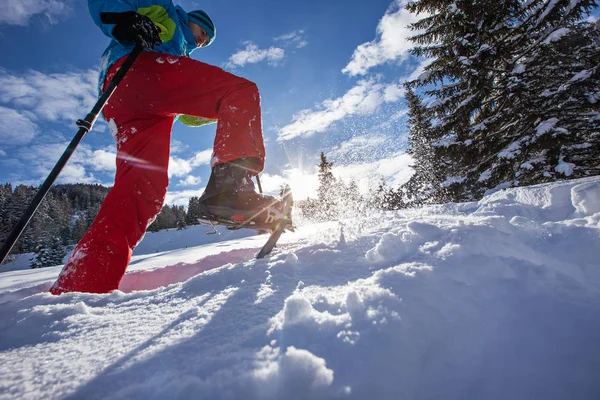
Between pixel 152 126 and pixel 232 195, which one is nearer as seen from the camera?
pixel 232 195

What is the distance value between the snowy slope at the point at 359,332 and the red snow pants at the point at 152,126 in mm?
647

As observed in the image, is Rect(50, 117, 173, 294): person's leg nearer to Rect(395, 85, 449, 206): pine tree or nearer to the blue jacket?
the blue jacket

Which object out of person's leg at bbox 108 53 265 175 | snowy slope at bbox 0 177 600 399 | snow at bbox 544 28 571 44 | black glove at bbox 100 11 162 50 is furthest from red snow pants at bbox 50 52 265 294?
snow at bbox 544 28 571 44

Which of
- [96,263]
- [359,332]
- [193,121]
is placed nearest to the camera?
[359,332]

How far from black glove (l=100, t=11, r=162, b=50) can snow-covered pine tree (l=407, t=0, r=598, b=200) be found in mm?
7161

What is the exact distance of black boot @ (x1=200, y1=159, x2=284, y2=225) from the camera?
1562 millimetres

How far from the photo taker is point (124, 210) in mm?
1601

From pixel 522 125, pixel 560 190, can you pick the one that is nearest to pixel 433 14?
pixel 522 125

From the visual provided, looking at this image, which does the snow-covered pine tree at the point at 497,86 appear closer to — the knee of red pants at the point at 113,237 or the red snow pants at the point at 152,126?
the red snow pants at the point at 152,126

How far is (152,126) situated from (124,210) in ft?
1.95

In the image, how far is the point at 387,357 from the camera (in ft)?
1.68

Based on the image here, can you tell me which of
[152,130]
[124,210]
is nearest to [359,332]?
[124,210]

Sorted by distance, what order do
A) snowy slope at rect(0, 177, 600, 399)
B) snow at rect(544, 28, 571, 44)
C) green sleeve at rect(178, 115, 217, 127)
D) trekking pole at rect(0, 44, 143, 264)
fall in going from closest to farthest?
snowy slope at rect(0, 177, 600, 399) → trekking pole at rect(0, 44, 143, 264) → green sleeve at rect(178, 115, 217, 127) → snow at rect(544, 28, 571, 44)

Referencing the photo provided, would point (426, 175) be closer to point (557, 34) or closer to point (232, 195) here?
point (557, 34)
